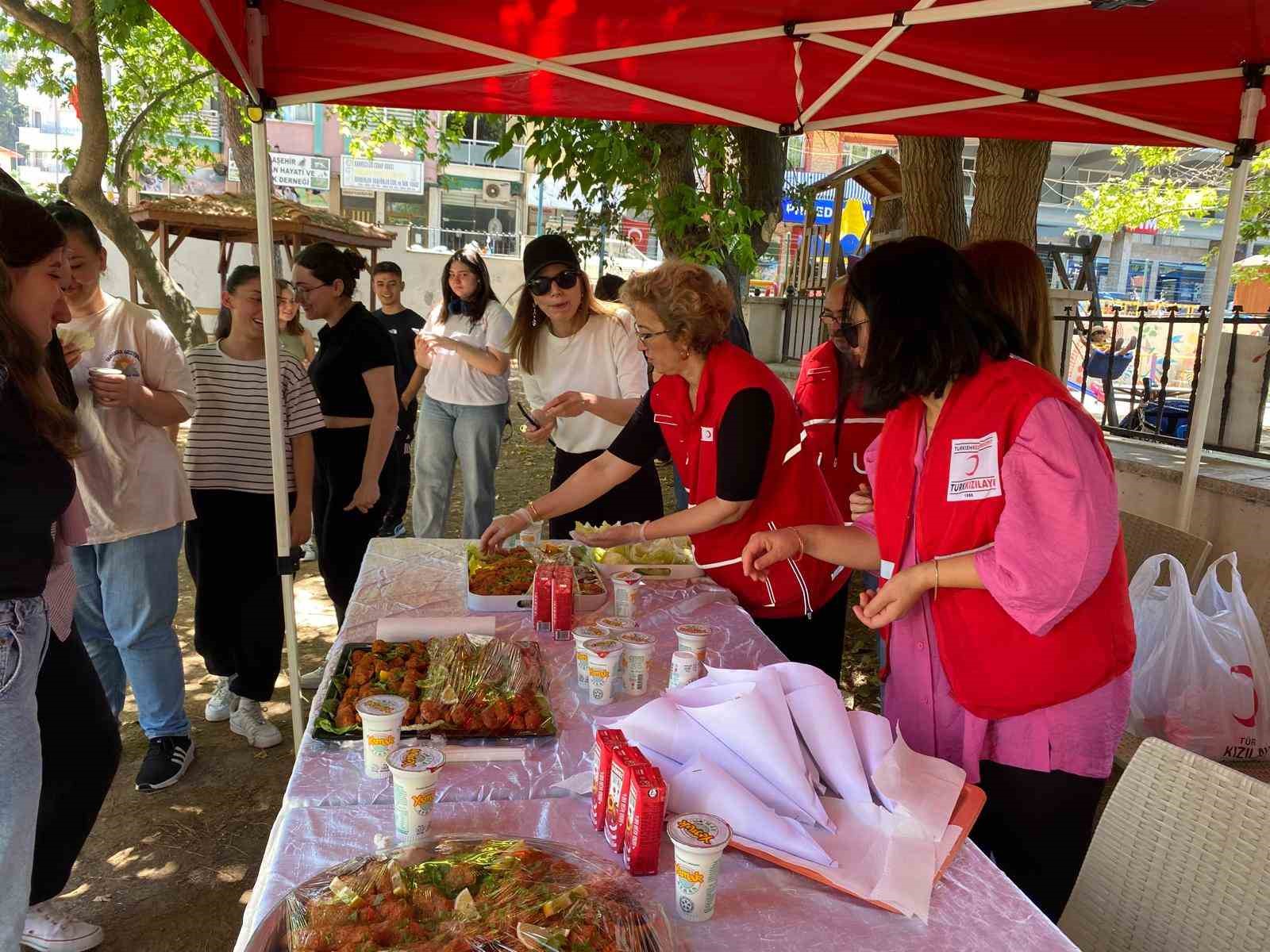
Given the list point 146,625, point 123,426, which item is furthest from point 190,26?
point 146,625

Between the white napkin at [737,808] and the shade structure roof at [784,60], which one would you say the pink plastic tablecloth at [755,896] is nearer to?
the white napkin at [737,808]

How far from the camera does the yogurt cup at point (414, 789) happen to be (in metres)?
1.29

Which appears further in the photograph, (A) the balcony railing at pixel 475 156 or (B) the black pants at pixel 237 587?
(A) the balcony railing at pixel 475 156

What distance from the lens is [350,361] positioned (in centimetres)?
361

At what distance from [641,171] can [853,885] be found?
5095 mm

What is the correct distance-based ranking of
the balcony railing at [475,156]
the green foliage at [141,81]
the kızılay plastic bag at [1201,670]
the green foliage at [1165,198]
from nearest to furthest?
the kızılay plastic bag at [1201,670], the green foliage at [141,81], the green foliage at [1165,198], the balcony railing at [475,156]

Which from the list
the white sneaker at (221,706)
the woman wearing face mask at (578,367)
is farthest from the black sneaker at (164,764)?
the woman wearing face mask at (578,367)

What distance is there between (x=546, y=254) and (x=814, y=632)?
6.27 feet

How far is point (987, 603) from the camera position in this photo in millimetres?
1646

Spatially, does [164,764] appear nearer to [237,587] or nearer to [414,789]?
[237,587]

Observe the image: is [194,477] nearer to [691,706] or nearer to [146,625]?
[146,625]

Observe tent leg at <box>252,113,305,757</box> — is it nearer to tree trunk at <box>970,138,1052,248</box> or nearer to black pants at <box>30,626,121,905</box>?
black pants at <box>30,626,121,905</box>

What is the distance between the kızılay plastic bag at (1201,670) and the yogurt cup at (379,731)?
2.37 metres

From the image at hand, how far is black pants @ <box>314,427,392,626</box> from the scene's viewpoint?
12.1 feet
